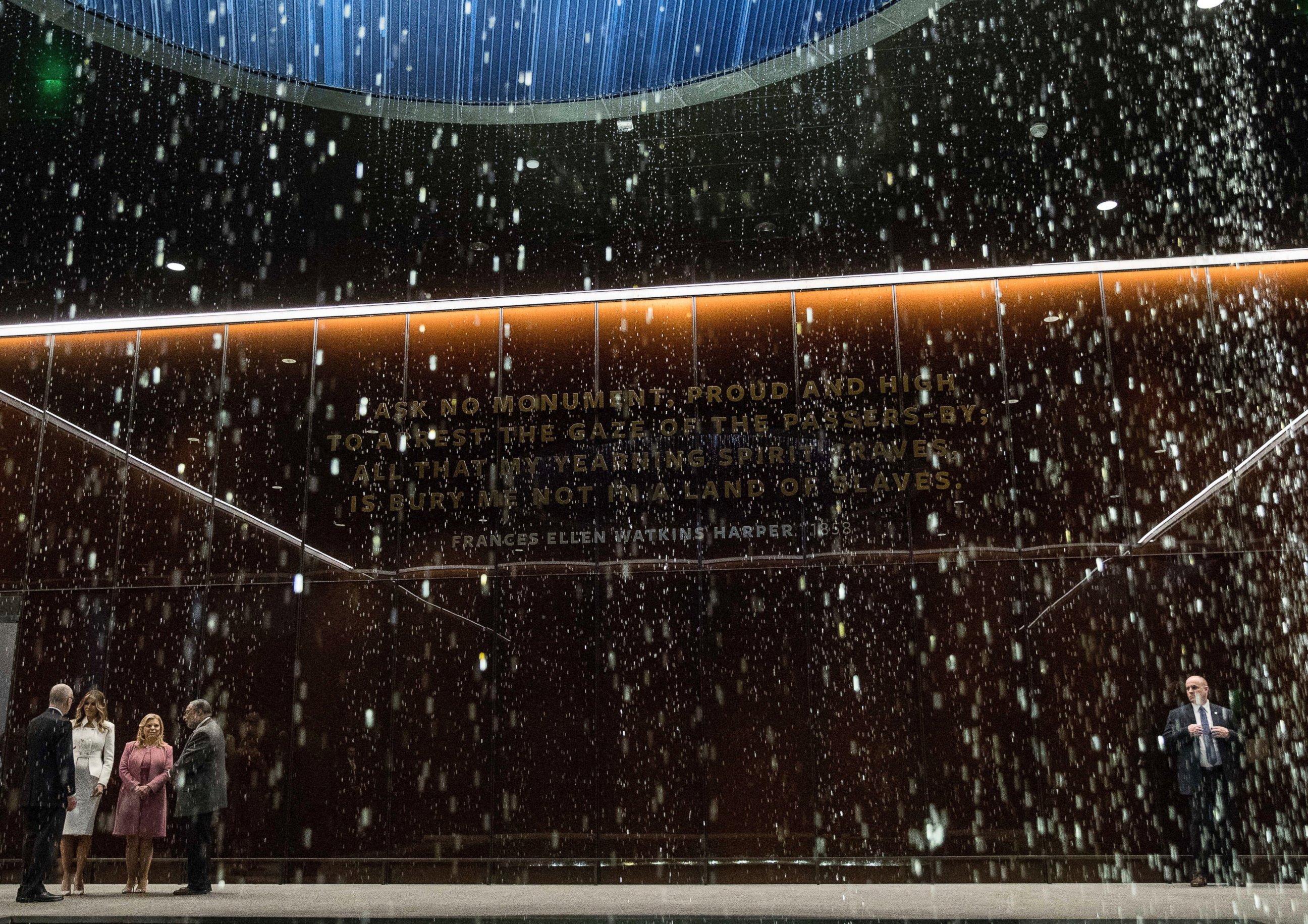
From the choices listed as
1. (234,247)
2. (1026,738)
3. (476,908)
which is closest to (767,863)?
(1026,738)

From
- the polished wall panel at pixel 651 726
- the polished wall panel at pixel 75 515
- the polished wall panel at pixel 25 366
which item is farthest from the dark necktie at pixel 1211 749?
the polished wall panel at pixel 25 366

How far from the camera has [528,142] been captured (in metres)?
7.51

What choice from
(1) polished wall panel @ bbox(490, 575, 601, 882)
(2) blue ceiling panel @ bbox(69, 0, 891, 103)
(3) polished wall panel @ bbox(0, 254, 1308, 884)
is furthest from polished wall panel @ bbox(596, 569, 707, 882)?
(2) blue ceiling panel @ bbox(69, 0, 891, 103)

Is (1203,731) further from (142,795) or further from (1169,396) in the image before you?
(142,795)

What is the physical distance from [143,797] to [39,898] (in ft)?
2.96

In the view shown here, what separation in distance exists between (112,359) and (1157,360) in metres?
10.1

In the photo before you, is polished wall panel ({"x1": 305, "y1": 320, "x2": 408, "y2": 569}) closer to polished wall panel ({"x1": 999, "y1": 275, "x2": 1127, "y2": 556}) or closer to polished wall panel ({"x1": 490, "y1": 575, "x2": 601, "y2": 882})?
polished wall panel ({"x1": 490, "y1": 575, "x2": 601, "y2": 882})

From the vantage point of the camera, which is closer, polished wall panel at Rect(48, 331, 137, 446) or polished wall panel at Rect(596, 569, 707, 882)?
polished wall panel at Rect(596, 569, 707, 882)

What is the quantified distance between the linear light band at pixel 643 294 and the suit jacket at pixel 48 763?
4.89m

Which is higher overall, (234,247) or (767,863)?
(234,247)

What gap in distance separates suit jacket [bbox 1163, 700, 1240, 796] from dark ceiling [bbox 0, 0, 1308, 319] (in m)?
3.91

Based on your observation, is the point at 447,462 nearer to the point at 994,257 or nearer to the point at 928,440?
the point at 928,440

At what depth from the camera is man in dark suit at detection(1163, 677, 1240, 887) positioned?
768 centimetres

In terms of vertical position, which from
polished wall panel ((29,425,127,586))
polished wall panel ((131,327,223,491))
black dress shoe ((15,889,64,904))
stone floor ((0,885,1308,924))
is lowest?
stone floor ((0,885,1308,924))
